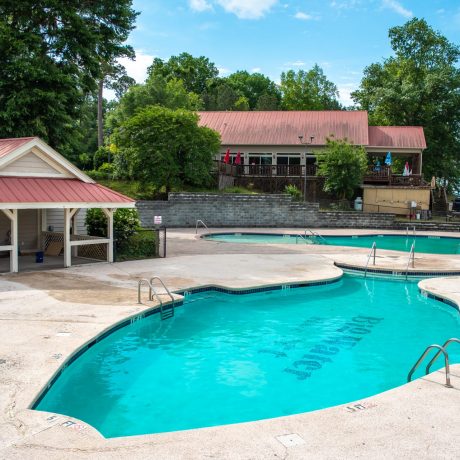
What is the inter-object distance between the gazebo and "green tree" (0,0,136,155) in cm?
493

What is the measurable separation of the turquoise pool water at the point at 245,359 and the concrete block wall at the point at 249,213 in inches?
627

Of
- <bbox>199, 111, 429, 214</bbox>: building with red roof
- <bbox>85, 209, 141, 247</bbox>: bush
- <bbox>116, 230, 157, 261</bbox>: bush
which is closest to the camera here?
<bbox>116, 230, 157, 261</bbox>: bush

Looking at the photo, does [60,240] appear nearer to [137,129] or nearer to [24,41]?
[24,41]

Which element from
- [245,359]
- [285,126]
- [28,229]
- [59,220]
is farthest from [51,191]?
[285,126]

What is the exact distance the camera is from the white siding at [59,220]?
17.7m

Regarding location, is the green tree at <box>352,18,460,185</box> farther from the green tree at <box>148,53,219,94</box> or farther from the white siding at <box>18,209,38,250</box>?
the white siding at <box>18,209,38,250</box>

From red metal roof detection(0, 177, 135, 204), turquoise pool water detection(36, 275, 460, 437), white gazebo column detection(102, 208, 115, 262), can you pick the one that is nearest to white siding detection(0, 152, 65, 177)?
red metal roof detection(0, 177, 135, 204)

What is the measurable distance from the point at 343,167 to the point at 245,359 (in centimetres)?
2374

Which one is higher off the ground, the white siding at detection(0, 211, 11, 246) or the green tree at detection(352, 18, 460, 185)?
the green tree at detection(352, 18, 460, 185)

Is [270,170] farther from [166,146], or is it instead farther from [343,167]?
[166,146]

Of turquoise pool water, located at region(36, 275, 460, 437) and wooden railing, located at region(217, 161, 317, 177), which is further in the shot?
wooden railing, located at region(217, 161, 317, 177)

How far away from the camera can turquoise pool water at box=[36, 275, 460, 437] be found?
23.2 feet

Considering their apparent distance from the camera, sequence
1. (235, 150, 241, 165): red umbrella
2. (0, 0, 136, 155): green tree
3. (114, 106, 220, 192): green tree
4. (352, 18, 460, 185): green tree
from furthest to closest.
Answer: (352, 18, 460, 185): green tree → (235, 150, 241, 165): red umbrella → (114, 106, 220, 192): green tree → (0, 0, 136, 155): green tree

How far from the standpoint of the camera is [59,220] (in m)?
18.0
